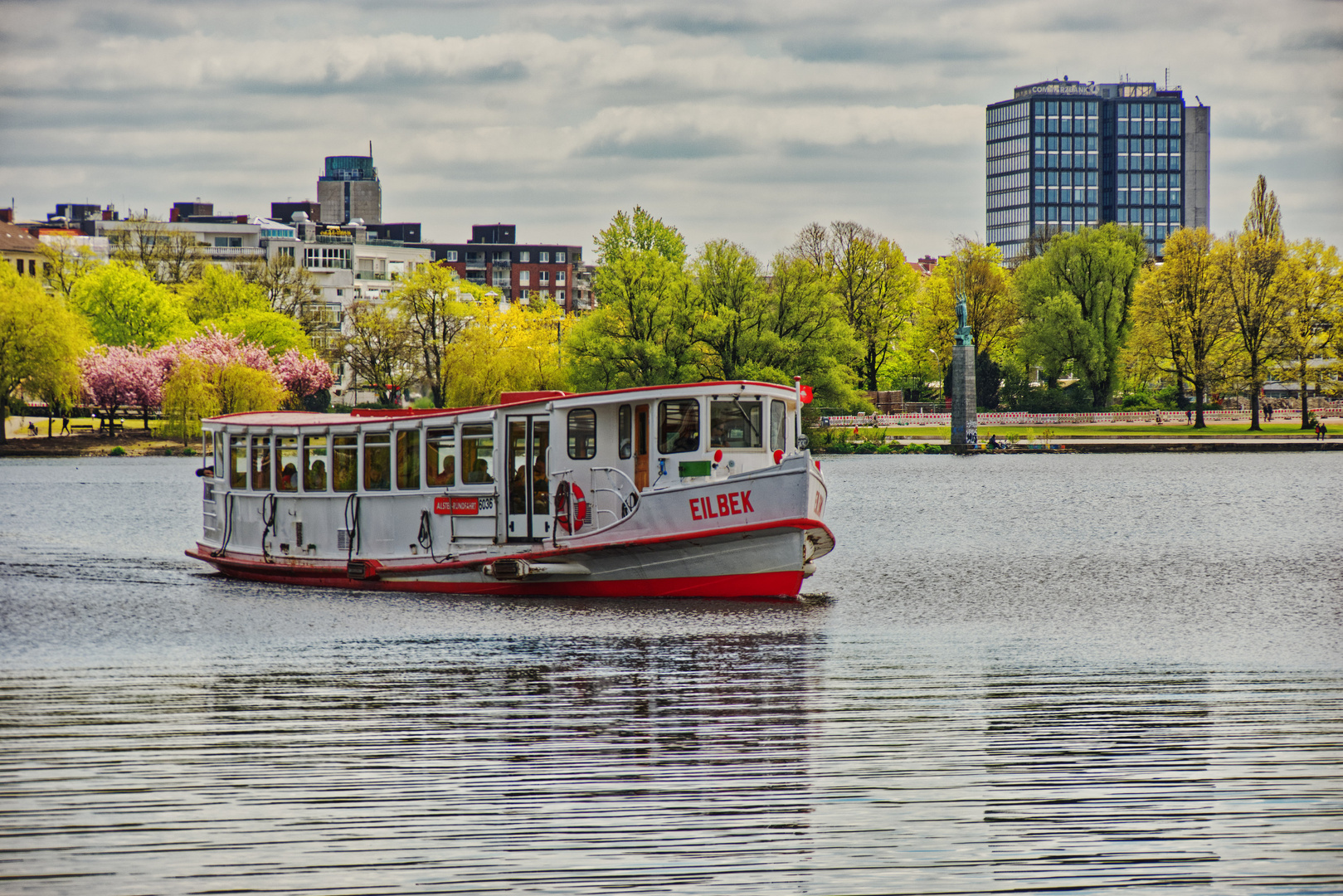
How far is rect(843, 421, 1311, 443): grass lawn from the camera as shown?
112500 millimetres

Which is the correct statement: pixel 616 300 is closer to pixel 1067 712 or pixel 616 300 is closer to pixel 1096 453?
pixel 1096 453

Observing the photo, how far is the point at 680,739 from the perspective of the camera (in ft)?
51.7

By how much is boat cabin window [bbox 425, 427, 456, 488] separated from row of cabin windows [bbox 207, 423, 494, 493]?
0.06ft

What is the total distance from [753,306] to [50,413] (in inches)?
2019

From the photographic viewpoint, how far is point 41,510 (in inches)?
2307

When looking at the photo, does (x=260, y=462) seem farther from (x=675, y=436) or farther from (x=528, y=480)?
(x=675, y=436)

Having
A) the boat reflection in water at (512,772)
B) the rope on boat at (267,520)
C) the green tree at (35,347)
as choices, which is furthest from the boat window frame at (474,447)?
the green tree at (35,347)

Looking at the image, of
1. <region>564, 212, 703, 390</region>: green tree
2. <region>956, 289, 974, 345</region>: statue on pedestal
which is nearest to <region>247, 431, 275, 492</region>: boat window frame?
<region>564, 212, 703, 390</region>: green tree

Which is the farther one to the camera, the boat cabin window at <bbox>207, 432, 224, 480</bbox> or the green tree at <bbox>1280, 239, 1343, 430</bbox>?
the green tree at <bbox>1280, 239, 1343, 430</bbox>

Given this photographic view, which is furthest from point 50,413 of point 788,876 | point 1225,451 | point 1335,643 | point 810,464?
point 788,876

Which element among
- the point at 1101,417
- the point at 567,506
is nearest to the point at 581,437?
the point at 567,506

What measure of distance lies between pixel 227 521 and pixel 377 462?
6.13 meters

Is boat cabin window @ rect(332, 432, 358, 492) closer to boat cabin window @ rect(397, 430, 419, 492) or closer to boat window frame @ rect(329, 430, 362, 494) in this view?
boat window frame @ rect(329, 430, 362, 494)

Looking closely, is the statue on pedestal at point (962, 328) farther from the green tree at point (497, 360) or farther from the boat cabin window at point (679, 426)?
the boat cabin window at point (679, 426)
